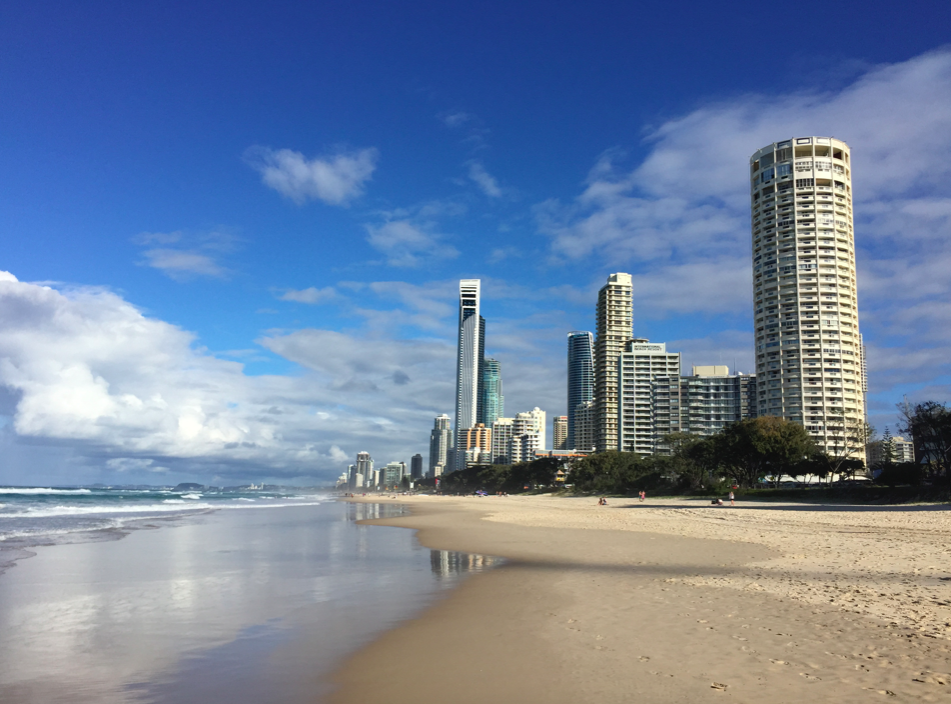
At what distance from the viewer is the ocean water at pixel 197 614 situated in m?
8.01

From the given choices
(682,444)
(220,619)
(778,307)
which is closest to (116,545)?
(220,619)

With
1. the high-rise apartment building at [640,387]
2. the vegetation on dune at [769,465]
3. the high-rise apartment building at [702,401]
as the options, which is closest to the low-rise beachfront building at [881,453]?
the vegetation on dune at [769,465]

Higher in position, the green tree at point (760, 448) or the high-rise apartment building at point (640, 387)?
the high-rise apartment building at point (640, 387)

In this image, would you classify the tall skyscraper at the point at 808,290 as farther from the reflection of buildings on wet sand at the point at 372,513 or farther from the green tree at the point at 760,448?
the reflection of buildings on wet sand at the point at 372,513

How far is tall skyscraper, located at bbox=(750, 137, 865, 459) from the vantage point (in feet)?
425

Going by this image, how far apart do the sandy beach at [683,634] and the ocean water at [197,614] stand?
98cm

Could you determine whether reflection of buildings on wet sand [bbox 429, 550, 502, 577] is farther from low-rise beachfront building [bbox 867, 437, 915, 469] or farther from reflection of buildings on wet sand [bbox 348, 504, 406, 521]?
low-rise beachfront building [bbox 867, 437, 915, 469]

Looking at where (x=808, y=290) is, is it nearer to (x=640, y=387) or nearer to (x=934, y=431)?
(x=640, y=387)

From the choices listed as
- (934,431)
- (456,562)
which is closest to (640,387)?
(934,431)

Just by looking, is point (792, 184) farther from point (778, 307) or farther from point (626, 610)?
point (626, 610)

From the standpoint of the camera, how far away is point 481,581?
15945 mm

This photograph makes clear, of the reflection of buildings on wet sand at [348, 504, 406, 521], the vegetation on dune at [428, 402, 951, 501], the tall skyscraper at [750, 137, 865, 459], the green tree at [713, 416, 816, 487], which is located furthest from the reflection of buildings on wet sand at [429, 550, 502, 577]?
the tall skyscraper at [750, 137, 865, 459]

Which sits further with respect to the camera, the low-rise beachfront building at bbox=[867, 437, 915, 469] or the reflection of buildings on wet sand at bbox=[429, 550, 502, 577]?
the low-rise beachfront building at bbox=[867, 437, 915, 469]

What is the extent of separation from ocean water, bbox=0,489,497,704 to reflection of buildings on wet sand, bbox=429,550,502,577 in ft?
0.20
